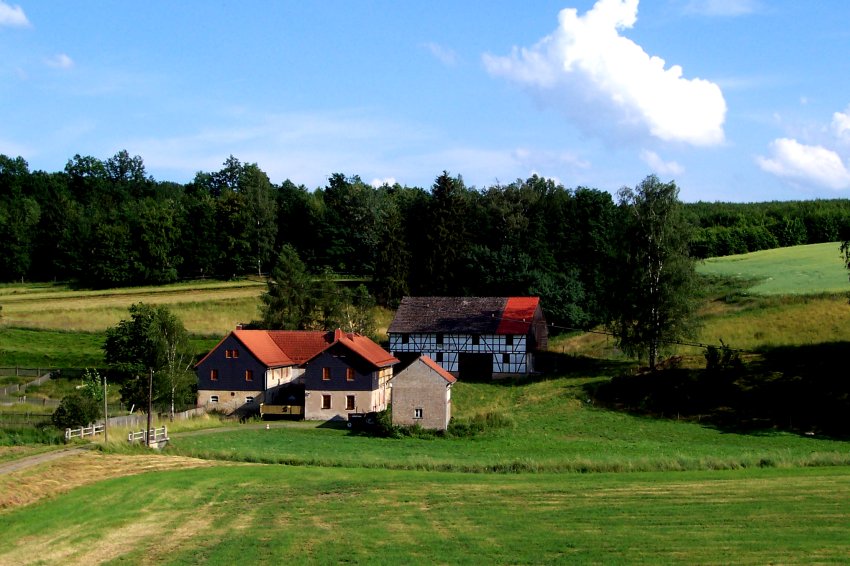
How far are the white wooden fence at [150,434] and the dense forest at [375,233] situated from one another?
33.7 metres

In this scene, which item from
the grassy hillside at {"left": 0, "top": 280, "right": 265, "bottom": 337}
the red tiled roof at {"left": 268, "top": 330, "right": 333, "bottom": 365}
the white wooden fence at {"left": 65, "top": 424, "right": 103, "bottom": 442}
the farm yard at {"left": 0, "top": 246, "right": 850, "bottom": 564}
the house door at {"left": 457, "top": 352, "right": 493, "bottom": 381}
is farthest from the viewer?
the grassy hillside at {"left": 0, "top": 280, "right": 265, "bottom": 337}

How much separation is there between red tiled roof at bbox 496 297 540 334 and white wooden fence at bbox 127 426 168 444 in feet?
103

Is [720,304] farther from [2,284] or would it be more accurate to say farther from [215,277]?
[2,284]

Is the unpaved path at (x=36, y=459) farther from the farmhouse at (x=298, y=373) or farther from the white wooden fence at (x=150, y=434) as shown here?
the farmhouse at (x=298, y=373)

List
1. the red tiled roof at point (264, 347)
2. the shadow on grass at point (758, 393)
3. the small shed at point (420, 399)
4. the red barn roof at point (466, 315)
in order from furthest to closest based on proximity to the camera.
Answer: the red barn roof at point (466, 315), the red tiled roof at point (264, 347), the small shed at point (420, 399), the shadow on grass at point (758, 393)

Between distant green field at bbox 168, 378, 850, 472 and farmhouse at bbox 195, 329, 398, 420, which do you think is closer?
distant green field at bbox 168, 378, 850, 472

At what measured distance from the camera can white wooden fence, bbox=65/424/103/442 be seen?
1832 inches

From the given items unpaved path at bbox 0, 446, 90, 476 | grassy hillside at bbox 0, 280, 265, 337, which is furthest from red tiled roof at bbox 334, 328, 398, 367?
unpaved path at bbox 0, 446, 90, 476

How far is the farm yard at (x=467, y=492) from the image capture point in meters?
26.5

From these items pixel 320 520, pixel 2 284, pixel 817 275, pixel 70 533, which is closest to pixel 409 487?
pixel 320 520

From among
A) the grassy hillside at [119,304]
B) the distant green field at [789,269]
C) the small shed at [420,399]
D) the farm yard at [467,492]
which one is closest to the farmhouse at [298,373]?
the farm yard at [467,492]

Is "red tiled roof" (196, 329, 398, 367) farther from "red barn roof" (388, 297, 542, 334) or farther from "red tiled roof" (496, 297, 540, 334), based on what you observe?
"red tiled roof" (496, 297, 540, 334)

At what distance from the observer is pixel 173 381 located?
187ft

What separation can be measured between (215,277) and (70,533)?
8635 cm
